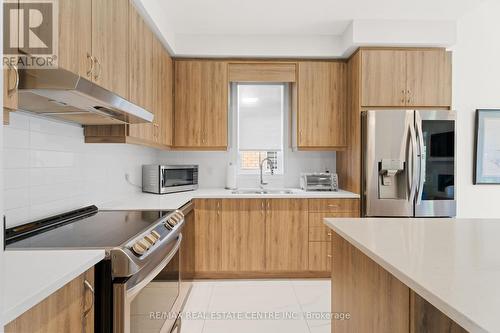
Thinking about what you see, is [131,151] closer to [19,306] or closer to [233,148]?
[233,148]

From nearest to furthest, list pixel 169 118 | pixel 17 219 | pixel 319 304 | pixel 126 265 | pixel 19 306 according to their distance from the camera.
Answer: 1. pixel 19 306
2. pixel 126 265
3. pixel 17 219
4. pixel 319 304
5. pixel 169 118

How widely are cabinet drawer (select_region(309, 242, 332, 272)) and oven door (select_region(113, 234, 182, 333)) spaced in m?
1.52

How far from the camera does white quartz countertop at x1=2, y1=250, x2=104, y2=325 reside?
27.8 inches

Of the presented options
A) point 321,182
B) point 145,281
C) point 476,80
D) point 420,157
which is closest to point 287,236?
point 321,182

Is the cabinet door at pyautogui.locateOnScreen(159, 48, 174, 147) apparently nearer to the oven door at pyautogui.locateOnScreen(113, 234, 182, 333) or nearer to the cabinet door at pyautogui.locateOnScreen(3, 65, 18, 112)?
the oven door at pyautogui.locateOnScreen(113, 234, 182, 333)

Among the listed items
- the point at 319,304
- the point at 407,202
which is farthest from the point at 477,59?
the point at 319,304

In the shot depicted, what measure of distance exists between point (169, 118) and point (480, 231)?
9.05 feet

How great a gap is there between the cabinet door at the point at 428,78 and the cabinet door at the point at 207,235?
224 cm

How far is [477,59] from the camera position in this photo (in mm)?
3369

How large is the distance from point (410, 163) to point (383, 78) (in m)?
0.88

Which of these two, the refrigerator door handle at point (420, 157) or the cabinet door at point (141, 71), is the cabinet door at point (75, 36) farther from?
the refrigerator door handle at point (420, 157)

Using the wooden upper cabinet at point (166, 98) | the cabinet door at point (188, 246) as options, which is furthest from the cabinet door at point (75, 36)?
the cabinet door at point (188, 246)

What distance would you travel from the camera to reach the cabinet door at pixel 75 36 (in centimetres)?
132

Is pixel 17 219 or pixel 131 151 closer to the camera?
pixel 17 219
